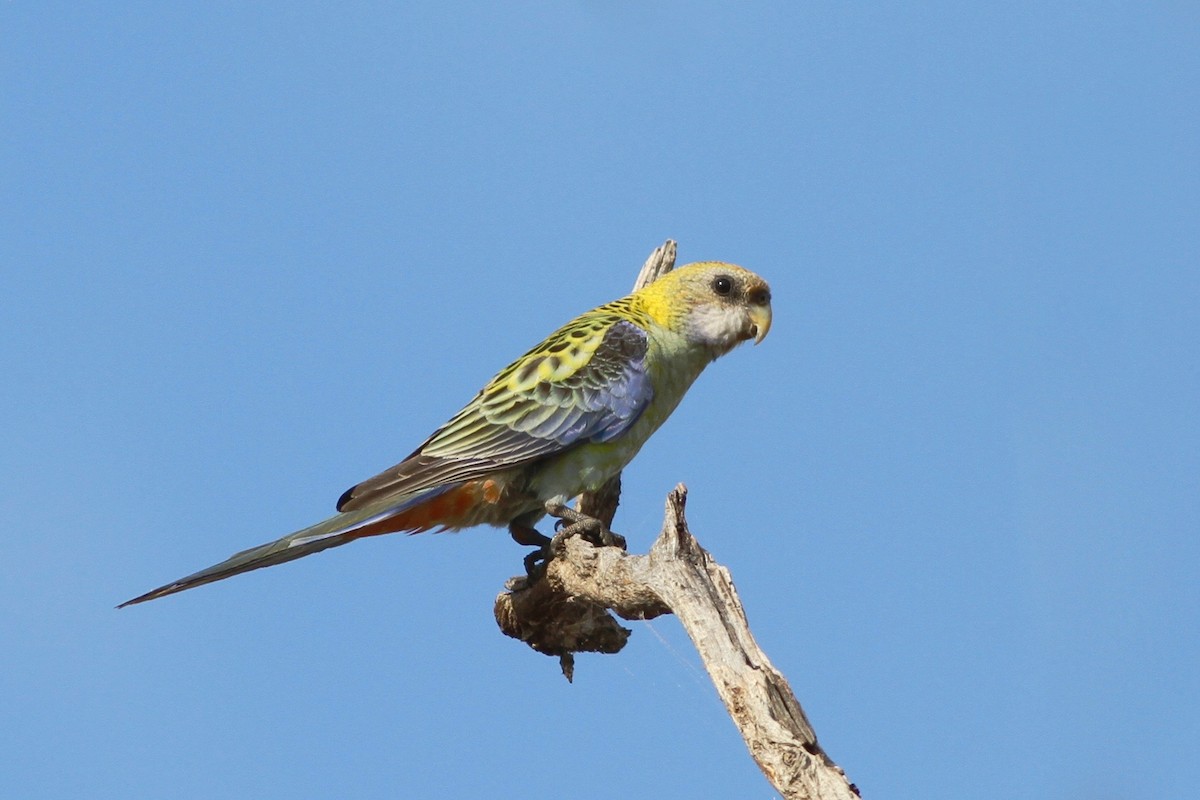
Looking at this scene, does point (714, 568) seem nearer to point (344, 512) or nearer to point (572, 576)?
point (572, 576)

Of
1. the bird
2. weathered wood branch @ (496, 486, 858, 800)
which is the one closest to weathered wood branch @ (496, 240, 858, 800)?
weathered wood branch @ (496, 486, 858, 800)

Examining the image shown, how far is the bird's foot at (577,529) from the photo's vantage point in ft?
26.5

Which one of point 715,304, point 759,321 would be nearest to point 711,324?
point 715,304

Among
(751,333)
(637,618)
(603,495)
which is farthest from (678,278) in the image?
(637,618)

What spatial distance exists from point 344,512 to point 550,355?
5.67 feet

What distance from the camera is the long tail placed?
24.0 ft

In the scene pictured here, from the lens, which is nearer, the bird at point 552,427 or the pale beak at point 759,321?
the bird at point 552,427

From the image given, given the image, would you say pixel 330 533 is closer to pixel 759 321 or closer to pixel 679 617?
pixel 679 617

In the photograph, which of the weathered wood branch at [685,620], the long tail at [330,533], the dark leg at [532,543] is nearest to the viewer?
the weathered wood branch at [685,620]

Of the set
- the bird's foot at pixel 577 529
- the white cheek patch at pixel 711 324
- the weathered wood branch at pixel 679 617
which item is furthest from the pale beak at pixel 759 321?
the bird's foot at pixel 577 529

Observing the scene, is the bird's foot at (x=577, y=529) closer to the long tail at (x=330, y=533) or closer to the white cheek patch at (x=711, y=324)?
the long tail at (x=330, y=533)

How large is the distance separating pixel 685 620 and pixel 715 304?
3.20 meters

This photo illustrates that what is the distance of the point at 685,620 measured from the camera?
6.34 metres

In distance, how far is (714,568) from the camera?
6.49 m
